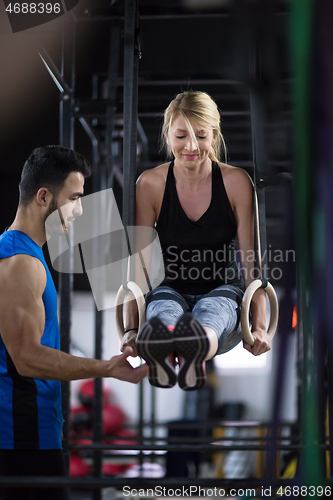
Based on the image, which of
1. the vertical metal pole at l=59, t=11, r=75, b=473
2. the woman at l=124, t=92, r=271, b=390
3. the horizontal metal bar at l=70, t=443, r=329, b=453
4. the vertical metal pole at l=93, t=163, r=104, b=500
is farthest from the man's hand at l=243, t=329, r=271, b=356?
the vertical metal pole at l=93, t=163, r=104, b=500

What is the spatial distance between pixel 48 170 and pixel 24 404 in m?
0.81

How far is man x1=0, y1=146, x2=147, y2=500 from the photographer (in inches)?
59.7

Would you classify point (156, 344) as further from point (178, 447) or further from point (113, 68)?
point (113, 68)

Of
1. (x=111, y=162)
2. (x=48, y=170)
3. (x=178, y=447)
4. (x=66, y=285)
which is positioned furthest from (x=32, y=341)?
(x=111, y=162)

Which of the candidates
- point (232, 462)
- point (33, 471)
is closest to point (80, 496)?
point (232, 462)

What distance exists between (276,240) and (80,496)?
151 inches

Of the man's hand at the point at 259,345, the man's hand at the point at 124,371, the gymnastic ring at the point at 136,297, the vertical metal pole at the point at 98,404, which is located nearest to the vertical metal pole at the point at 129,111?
the gymnastic ring at the point at 136,297

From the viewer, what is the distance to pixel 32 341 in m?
1.53

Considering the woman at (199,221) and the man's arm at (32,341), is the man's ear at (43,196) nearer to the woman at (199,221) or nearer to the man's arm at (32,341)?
the man's arm at (32,341)

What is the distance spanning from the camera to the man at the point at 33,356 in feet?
4.97

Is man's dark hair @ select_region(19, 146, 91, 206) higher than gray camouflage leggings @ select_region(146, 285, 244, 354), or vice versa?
man's dark hair @ select_region(19, 146, 91, 206)

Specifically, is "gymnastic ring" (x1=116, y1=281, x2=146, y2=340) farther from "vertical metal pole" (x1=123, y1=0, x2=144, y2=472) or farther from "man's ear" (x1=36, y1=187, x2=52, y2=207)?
"man's ear" (x1=36, y1=187, x2=52, y2=207)

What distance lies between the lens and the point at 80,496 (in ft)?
19.0

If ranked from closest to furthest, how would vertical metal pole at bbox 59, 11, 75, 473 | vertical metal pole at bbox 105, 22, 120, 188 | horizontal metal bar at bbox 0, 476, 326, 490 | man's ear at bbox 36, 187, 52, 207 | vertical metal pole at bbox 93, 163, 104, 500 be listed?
horizontal metal bar at bbox 0, 476, 326, 490 → man's ear at bbox 36, 187, 52, 207 → vertical metal pole at bbox 59, 11, 75, 473 → vertical metal pole at bbox 105, 22, 120, 188 → vertical metal pole at bbox 93, 163, 104, 500
